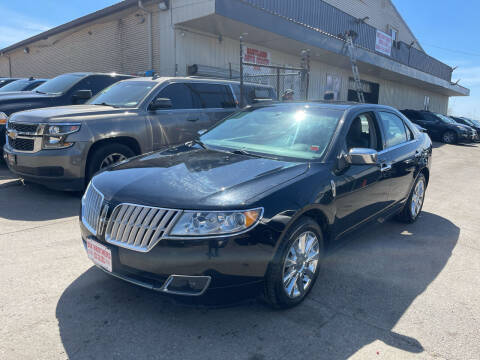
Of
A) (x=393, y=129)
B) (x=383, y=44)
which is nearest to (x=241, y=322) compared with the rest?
(x=393, y=129)

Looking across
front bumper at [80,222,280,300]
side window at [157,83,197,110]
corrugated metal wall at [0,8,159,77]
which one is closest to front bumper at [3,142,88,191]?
side window at [157,83,197,110]

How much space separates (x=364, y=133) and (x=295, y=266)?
1.81 m

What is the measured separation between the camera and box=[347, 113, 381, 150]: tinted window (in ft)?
11.7

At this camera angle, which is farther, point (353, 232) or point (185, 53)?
point (185, 53)

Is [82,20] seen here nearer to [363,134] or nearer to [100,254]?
[363,134]

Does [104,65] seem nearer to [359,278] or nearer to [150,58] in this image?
[150,58]

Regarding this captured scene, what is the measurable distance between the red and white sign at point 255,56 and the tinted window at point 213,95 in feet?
22.2

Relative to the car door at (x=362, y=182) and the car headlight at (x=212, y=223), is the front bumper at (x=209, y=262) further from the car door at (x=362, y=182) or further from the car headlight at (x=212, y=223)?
the car door at (x=362, y=182)

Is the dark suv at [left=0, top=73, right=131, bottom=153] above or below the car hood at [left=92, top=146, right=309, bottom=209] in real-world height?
above

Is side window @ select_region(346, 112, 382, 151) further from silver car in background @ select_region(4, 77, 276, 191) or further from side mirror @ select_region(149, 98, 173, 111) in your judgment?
side mirror @ select_region(149, 98, 173, 111)

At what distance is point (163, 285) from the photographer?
232 centimetres

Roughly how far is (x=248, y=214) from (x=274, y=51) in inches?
533

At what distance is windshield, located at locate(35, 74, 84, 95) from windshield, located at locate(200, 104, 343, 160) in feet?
15.7

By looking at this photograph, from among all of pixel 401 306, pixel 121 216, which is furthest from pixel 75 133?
pixel 401 306
